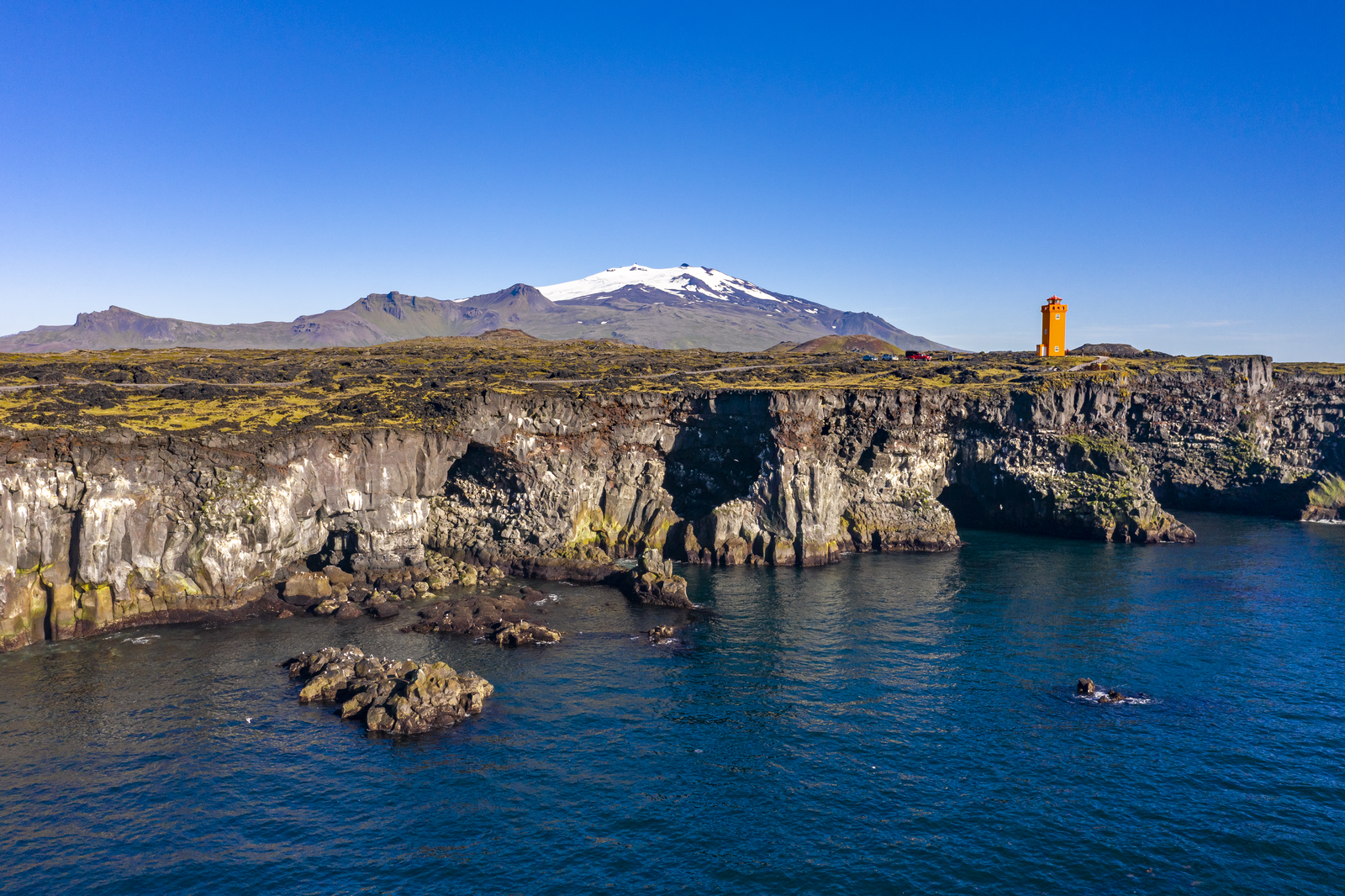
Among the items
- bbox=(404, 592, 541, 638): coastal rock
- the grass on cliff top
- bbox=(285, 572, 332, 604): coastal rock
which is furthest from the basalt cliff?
bbox=(404, 592, 541, 638): coastal rock

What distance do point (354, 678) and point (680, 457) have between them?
52.7 meters

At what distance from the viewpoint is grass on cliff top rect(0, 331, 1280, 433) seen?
270 feet

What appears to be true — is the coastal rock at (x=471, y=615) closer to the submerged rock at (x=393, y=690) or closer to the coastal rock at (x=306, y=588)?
the submerged rock at (x=393, y=690)

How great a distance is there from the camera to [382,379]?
107250 mm

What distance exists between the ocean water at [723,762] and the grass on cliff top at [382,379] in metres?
25.3

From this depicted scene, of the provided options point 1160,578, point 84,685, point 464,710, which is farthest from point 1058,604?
point 84,685

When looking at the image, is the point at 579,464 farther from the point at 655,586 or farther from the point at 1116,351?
the point at 1116,351

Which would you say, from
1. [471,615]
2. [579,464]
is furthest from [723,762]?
[579,464]

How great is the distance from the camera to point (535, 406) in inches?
3593

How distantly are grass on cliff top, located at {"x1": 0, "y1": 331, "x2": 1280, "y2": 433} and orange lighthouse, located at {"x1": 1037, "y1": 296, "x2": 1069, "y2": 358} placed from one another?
4101 mm

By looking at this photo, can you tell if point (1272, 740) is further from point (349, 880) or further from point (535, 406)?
point (535, 406)

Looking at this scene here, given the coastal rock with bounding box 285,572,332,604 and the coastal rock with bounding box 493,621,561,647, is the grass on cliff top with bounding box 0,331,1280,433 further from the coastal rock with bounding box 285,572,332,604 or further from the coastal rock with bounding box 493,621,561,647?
the coastal rock with bounding box 493,621,561,647

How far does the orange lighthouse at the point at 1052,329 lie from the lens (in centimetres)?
14525

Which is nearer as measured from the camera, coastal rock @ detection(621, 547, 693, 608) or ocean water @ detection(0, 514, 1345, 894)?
ocean water @ detection(0, 514, 1345, 894)
